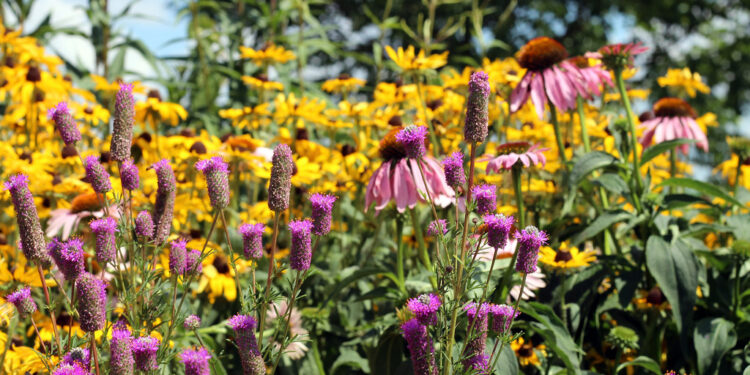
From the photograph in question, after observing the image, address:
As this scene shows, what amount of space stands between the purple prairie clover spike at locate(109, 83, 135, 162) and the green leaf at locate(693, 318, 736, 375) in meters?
1.54

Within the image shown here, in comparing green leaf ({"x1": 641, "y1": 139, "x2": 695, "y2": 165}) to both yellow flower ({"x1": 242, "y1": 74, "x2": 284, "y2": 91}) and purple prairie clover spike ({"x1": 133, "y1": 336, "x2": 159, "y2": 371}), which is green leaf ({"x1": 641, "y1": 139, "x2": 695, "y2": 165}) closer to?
purple prairie clover spike ({"x1": 133, "y1": 336, "x2": 159, "y2": 371})

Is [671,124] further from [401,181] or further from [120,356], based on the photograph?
[120,356]

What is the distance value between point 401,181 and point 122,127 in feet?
3.04

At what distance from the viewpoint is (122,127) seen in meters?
1.31

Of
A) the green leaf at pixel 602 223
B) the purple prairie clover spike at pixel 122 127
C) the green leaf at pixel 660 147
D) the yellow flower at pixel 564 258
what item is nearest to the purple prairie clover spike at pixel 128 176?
the purple prairie clover spike at pixel 122 127

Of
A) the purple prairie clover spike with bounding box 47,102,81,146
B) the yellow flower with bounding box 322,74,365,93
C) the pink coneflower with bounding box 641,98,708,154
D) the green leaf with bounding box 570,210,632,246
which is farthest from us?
the yellow flower with bounding box 322,74,365,93

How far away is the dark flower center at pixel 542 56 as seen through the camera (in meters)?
2.42

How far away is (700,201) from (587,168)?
392 mm

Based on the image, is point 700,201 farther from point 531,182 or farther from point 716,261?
point 531,182

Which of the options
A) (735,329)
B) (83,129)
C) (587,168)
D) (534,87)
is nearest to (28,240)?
(587,168)

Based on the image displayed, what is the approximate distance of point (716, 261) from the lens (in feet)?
7.05

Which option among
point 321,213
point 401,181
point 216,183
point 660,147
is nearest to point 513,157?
point 401,181

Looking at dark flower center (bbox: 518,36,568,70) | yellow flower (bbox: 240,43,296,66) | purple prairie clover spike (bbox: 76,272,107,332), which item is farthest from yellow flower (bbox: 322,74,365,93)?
purple prairie clover spike (bbox: 76,272,107,332)

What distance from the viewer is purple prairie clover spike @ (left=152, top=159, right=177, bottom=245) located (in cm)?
133
